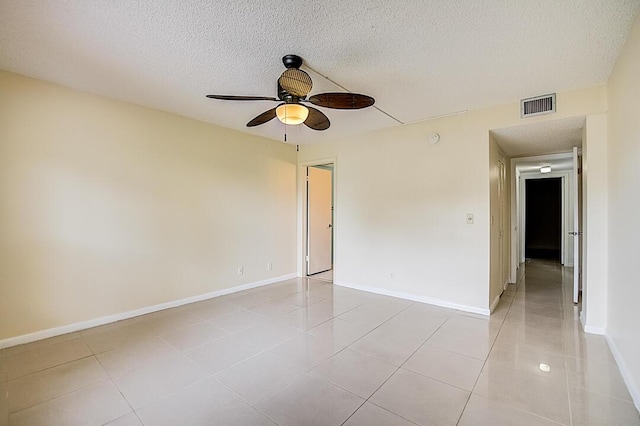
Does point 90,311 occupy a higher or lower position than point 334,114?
lower

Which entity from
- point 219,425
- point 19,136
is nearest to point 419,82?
point 219,425

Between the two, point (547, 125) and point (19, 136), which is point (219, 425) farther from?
point (547, 125)

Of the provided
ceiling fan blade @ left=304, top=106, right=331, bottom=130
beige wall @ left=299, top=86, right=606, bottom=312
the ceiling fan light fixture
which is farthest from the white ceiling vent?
the ceiling fan light fixture

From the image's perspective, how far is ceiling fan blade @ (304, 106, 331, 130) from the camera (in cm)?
274

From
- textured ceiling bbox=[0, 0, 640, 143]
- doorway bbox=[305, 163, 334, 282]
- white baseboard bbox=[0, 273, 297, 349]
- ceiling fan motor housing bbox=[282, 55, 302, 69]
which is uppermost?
textured ceiling bbox=[0, 0, 640, 143]

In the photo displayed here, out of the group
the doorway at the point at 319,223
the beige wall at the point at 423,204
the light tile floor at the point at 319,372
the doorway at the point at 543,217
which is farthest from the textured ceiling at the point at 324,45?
the doorway at the point at 543,217

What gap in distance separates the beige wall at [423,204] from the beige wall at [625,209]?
578 millimetres

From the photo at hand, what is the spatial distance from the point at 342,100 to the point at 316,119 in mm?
512

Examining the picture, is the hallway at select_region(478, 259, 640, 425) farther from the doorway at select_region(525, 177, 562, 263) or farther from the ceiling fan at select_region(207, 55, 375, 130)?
the doorway at select_region(525, 177, 562, 263)

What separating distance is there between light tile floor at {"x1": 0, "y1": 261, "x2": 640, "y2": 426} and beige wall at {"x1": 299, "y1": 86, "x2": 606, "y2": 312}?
56cm

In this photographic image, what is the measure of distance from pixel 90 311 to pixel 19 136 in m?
1.85

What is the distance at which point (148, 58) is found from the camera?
7.85 ft

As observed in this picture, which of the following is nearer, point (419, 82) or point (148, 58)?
point (148, 58)

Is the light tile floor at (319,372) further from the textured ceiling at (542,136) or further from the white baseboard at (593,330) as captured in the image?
the textured ceiling at (542,136)
